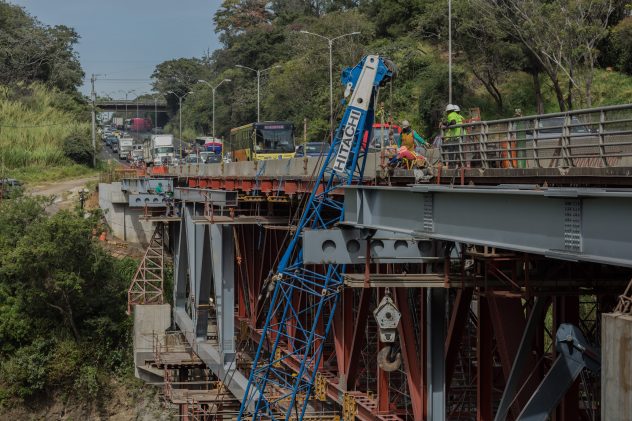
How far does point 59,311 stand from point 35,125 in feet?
145

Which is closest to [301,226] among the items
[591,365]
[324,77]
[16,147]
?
[591,365]

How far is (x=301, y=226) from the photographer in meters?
22.8

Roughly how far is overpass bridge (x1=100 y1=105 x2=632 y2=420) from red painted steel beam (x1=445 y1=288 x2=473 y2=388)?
1.0 inches

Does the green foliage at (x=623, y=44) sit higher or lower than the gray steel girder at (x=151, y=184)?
higher

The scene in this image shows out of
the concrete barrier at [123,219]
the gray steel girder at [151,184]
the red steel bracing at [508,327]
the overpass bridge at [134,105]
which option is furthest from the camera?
the overpass bridge at [134,105]

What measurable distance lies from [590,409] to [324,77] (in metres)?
70.8

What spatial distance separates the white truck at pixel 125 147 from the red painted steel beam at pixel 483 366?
338ft

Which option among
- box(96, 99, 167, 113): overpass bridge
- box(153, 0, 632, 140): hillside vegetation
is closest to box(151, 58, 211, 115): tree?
box(96, 99, 167, 113): overpass bridge

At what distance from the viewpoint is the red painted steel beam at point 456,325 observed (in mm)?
15242

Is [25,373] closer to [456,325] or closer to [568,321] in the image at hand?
[456,325]

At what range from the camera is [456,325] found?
16.0 metres

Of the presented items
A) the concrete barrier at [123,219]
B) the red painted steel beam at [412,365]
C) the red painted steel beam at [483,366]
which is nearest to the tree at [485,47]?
the concrete barrier at [123,219]

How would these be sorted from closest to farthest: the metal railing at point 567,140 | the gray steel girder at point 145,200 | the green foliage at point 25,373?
the metal railing at point 567,140 → the gray steel girder at point 145,200 → the green foliage at point 25,373

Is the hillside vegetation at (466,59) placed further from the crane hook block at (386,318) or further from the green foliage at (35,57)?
the crane hook block at (386,318)
